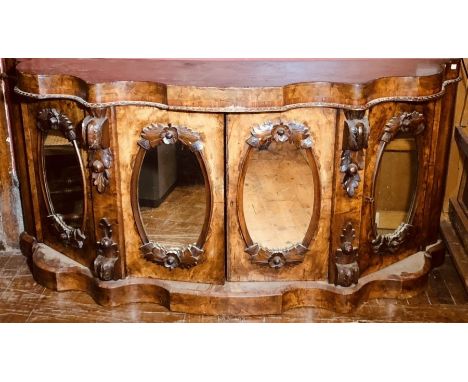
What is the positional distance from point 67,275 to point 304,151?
5.46 ft

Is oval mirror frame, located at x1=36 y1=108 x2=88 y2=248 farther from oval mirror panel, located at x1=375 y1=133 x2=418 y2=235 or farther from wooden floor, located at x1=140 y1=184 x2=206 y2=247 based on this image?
oval mirror panel, located at x1=375 y1=133 x2=418 y2=235

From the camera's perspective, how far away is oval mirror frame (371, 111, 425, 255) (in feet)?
12.1

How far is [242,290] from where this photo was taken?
3.81 metres

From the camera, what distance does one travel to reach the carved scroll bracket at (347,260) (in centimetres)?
377

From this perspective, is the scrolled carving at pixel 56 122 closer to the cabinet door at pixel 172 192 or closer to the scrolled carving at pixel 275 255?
the cabinet door at pixel 172 192

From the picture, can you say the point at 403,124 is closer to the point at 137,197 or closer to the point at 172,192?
the point at 172,192

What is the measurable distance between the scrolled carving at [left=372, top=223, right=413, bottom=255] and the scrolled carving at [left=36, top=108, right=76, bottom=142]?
190 centimetres

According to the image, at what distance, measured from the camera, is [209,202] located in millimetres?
3732

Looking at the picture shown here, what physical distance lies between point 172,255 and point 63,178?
841 mm

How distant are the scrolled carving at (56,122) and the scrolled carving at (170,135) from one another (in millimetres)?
463

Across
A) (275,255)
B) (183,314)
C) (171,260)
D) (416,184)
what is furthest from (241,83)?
(183,314)

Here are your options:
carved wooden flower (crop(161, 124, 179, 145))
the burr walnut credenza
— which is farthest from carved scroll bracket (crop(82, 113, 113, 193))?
carved wooden flower (crop(161, 124, 179, 145))
